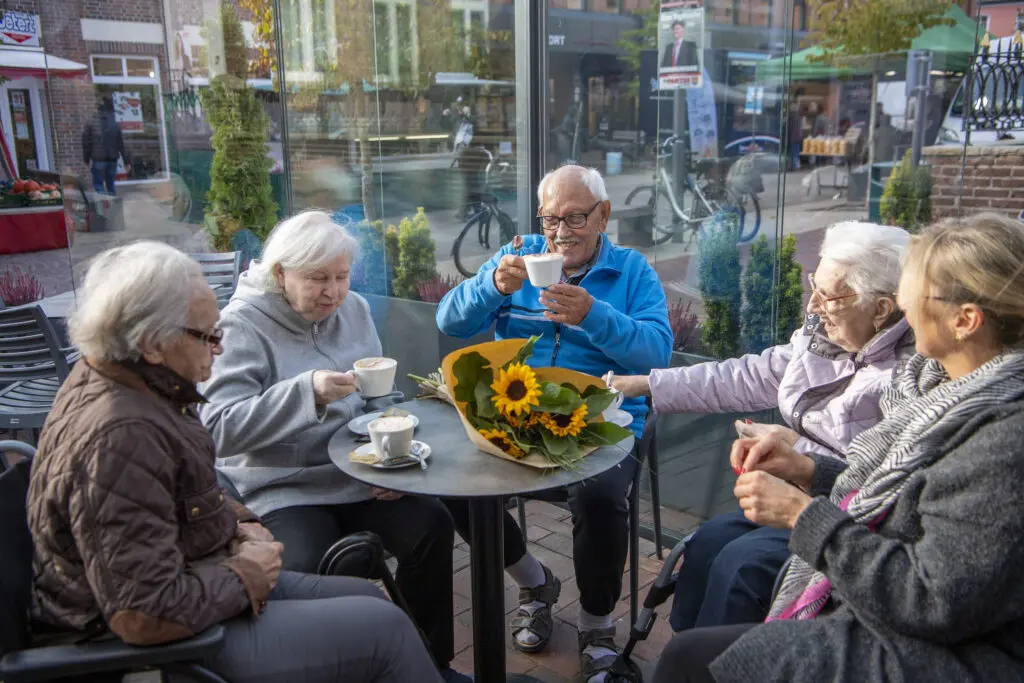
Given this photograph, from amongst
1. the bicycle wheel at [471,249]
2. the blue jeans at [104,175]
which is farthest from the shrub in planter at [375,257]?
the blue jeans at [104,175]

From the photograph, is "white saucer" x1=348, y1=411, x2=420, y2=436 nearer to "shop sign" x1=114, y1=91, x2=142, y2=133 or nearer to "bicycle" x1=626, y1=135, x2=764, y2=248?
"bicycle" x1=626, y1=135, x2=764, y2=248

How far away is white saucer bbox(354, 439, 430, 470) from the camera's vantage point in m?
2.26

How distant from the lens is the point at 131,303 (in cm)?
179

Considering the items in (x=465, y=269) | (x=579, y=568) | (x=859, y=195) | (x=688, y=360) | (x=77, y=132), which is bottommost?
(x=579, y=568)

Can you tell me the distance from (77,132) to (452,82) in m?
2.35

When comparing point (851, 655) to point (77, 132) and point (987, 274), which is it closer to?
point (987, 274)

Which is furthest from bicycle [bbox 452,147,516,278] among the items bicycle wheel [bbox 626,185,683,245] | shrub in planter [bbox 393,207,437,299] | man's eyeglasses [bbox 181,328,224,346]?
man's eyeglasses [bbox 181,328,224,346]

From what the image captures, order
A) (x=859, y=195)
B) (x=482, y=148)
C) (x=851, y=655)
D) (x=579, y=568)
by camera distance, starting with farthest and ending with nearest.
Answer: (x=482, y=148), (x=859, y=195), (x=579, y=568), (x=851, y=655)

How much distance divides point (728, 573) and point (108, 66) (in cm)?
485

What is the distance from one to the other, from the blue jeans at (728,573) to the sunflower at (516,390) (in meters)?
0.62

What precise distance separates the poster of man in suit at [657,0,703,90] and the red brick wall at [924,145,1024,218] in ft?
3.65

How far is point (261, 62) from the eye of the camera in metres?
5.24

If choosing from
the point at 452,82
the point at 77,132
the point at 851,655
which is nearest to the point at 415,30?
the point at 452,82

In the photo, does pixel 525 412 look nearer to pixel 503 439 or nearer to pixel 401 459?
pixel 503 439
